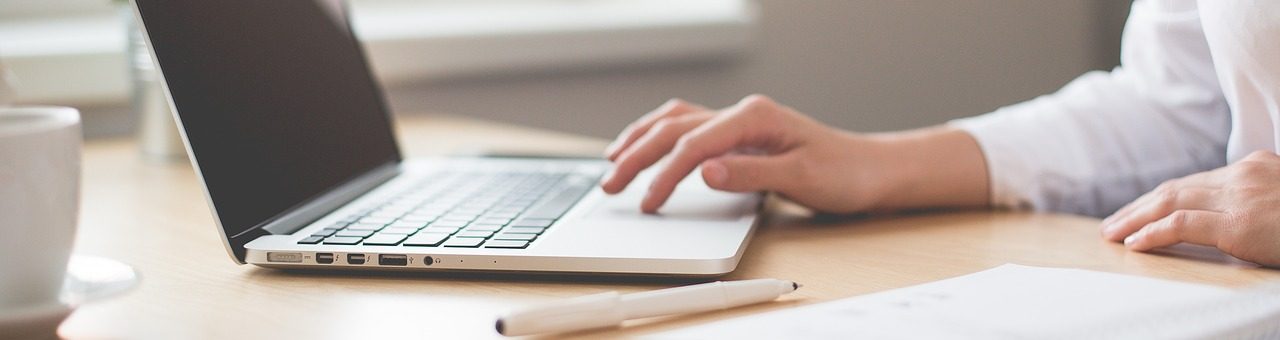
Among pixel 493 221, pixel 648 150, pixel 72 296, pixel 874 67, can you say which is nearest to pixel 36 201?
pixel 72 296

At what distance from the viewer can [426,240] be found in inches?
22.6

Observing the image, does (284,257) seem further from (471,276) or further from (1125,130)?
(1125,130)

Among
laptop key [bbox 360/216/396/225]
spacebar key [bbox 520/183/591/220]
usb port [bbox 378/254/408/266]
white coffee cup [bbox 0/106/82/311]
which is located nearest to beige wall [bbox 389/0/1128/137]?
Answer: spacebar key [bbox 520/183/591/220]

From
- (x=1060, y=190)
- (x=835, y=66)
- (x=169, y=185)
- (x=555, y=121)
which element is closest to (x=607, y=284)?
(x=1060, y=190)

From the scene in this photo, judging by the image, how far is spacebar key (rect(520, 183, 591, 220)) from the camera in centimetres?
67

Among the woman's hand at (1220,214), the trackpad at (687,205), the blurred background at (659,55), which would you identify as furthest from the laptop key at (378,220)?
the blurred background at (659,55)

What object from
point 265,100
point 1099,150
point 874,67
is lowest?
point 874,67

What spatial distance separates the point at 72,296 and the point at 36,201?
4cm

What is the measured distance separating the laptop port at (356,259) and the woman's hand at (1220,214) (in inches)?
15.8

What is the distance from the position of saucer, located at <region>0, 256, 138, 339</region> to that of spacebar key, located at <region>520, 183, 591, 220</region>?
0.24 meters

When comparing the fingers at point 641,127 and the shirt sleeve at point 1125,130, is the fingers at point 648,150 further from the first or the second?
the shirt sleeve at point 1125,130

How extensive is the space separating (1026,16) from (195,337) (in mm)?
1911

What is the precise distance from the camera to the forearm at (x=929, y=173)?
76 centimetres

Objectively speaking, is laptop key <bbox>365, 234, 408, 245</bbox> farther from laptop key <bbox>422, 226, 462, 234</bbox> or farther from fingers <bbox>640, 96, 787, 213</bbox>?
fingers <bbox>640, 96, 787, 213</bbox>
